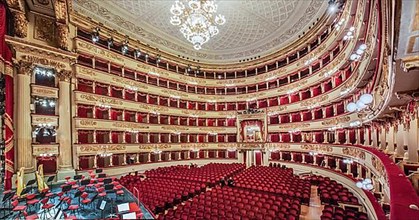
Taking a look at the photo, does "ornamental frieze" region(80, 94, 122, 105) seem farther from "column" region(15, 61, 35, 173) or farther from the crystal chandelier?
the crystal chandelier

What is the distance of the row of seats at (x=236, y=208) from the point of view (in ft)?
27.0

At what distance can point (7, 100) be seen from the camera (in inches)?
451

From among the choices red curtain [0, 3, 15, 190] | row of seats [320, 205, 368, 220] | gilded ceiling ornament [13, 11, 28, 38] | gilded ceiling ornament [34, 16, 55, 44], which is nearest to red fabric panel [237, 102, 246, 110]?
row of seats [320, 205, 368, 220]

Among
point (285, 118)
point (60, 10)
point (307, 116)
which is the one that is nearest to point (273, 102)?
point (285, 118)

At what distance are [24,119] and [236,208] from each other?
12.9m

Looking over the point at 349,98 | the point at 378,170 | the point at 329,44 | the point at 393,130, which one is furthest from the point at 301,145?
the point at 378,170

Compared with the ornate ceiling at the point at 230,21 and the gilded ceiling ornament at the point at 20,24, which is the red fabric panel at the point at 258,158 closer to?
the ornate ceiling at the point at 230,21

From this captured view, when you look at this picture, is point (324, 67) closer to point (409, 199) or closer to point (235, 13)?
point (235, 13)

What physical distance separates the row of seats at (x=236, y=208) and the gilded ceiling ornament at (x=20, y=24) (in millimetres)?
13129

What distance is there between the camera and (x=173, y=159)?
21.6 metres

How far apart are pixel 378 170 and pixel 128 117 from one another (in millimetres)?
17078

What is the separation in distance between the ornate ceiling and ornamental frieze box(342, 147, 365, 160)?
1035 cm

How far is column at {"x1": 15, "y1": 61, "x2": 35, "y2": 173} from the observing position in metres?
12.0

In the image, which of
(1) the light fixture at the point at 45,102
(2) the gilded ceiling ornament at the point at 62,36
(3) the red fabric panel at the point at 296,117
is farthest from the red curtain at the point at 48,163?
(3) the red fabric panel at the point at 296,117
